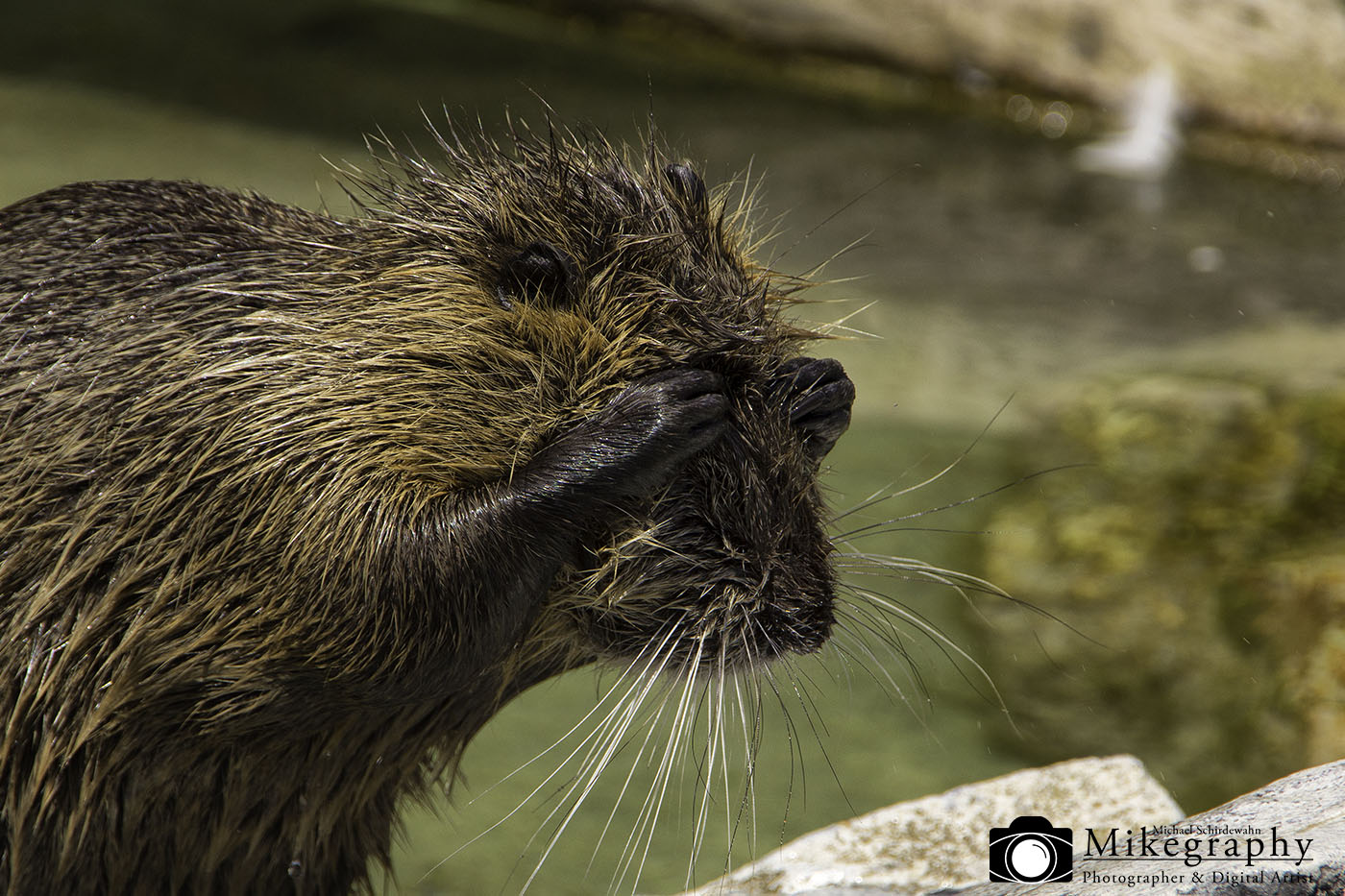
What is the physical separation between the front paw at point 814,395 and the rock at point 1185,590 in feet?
6.17

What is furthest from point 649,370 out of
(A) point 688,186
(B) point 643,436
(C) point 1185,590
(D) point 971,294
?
(D) point 971,294

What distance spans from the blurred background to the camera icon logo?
24.2 inches

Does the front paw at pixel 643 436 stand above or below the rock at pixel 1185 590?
below

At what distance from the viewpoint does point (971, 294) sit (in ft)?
22.9

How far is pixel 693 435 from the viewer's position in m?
2.33

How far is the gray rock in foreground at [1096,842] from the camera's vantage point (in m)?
2.18

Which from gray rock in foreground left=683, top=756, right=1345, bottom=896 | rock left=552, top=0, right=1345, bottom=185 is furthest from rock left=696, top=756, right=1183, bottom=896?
rock left=552, top=0, right=1345, bottom=185

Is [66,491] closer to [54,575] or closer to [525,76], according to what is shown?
[54,575]

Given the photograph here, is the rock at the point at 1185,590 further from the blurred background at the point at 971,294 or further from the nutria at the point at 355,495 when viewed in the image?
the nutria at the point at 355,495

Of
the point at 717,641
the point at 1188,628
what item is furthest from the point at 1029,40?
the point at 717,641

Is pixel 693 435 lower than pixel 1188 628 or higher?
lower

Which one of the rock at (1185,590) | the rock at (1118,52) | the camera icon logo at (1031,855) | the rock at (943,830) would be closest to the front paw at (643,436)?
the camera icon logo at (1031,855)

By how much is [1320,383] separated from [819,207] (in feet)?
8.90

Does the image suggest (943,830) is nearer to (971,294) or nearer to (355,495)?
(355,495)
